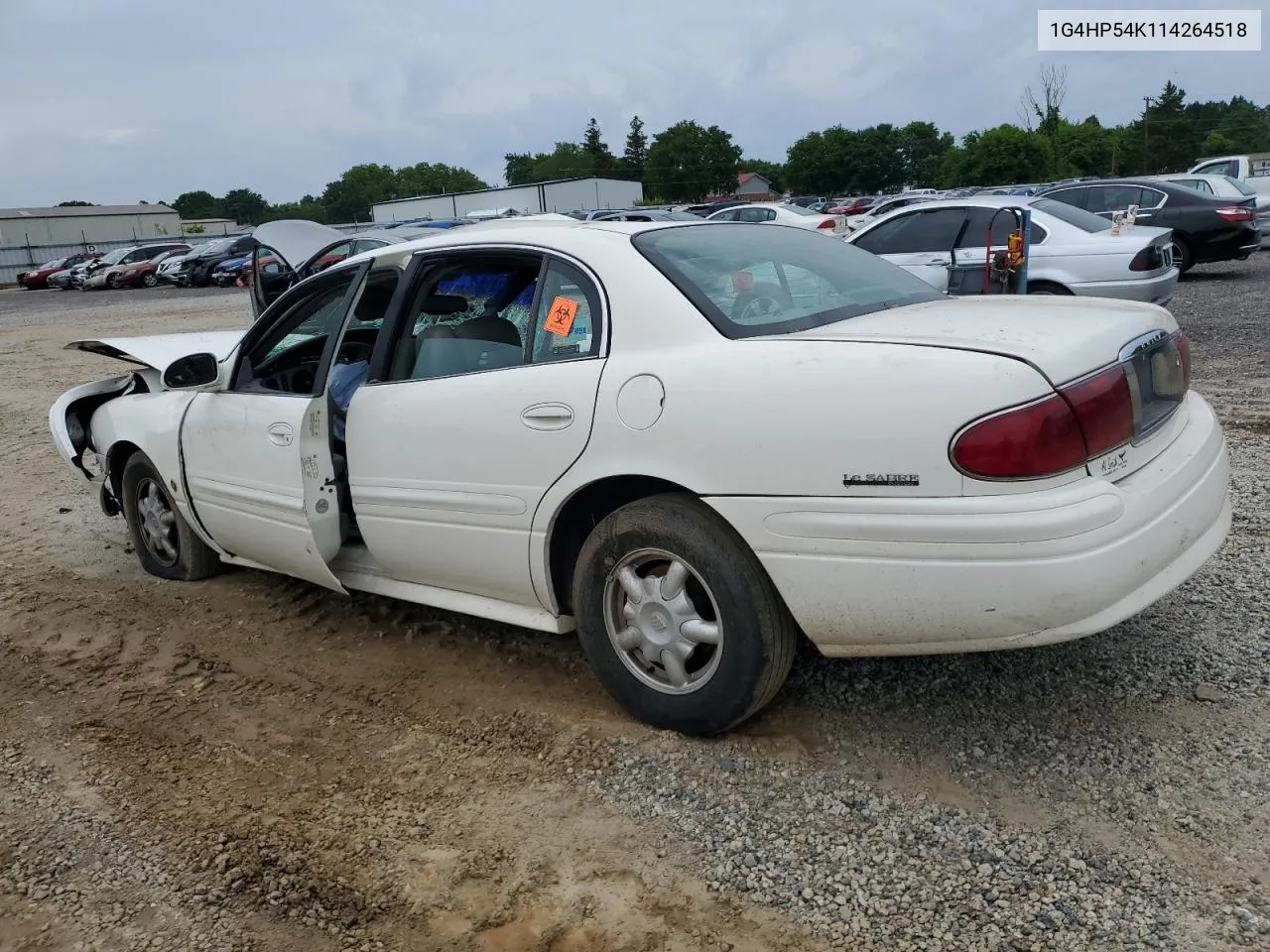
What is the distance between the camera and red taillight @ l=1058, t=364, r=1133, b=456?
8.39 ft

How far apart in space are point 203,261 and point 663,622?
32.7 meters

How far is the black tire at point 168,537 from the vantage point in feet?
16.1

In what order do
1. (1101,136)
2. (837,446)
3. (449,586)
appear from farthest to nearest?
(1101,136) < (449,586) < (837,446)

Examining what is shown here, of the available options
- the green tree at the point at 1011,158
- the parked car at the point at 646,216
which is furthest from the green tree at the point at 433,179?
the parked car at the point at 646,216

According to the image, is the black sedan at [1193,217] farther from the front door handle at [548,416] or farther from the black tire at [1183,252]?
the front door handle at [548,416]

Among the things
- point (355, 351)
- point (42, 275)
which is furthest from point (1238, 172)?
point (42, 275)

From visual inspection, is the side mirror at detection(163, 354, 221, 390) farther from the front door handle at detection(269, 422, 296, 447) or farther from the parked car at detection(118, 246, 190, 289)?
the parked car at detection(118, 246, 190, 289)

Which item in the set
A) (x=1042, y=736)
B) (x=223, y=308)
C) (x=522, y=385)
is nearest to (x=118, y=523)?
(x=522, y=385)

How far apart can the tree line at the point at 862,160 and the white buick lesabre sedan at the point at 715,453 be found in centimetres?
5499

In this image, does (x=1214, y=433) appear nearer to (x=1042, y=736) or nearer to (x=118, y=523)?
(x=1042, y=736)

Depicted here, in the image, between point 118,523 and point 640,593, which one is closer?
point 640,593

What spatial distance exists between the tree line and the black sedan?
138ft

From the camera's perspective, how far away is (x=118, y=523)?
629cm

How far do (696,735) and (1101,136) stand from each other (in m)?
73.6
